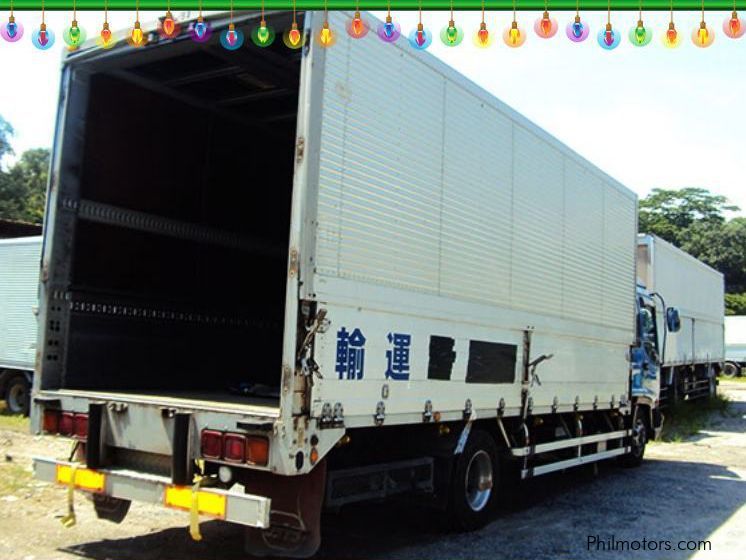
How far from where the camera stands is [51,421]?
18.4 ft

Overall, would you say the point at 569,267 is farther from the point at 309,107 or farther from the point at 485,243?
the point at 309,107

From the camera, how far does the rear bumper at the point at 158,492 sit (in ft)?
14.5

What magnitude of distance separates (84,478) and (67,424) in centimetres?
52

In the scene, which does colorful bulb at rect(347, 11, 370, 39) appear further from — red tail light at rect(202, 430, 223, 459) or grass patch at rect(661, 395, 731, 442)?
grass patch at rect(661, 395, 731, 442)

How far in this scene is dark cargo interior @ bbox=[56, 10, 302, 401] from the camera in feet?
20.2

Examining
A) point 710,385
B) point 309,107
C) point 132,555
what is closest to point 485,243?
point 309,107

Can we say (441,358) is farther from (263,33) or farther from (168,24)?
(168,24)

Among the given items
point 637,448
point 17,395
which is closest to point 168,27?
point 637,448

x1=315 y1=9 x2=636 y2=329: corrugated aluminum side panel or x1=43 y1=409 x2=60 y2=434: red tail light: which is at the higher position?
x1=315 y1=9 x2=636 y2=329: corrugated aluminum side panel

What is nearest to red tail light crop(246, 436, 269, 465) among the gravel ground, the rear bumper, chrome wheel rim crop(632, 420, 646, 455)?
the rear bumper

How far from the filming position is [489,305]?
657 centimetres

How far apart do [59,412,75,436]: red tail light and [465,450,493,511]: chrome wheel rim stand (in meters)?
3.31

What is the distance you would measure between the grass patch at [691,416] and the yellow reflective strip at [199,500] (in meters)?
11.7

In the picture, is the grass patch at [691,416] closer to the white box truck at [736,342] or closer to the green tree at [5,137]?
the white box truck at [736,342]
